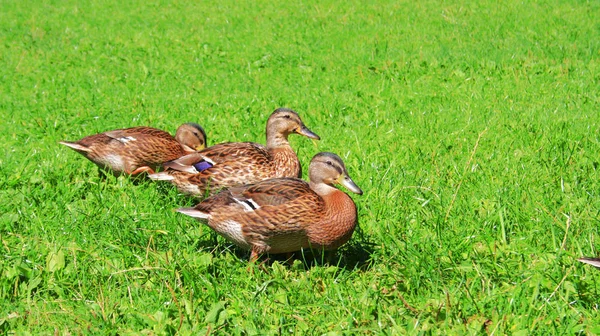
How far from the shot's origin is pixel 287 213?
4.66 m

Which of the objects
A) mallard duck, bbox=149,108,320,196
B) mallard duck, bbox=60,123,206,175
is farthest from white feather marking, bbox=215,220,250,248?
mallard duck, bbox=60,123,206,175

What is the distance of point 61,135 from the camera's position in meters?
8.00

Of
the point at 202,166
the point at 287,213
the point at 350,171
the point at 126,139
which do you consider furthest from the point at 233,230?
the point at 126,139

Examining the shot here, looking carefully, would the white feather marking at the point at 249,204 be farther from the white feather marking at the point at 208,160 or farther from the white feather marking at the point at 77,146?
the white feather marking at the point at 77,146

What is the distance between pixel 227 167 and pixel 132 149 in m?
1.17

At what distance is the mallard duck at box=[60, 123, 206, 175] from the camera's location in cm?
651

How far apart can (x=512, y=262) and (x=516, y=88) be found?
523 cm

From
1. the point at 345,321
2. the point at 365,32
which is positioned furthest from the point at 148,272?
the point at 365,32

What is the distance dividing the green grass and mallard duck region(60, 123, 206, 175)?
8.9 inches

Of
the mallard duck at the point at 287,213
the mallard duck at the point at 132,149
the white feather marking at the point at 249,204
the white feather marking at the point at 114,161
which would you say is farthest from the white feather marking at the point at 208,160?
the white feather marking at the point at 249,204

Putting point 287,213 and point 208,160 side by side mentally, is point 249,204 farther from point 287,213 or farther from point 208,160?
point 208,160

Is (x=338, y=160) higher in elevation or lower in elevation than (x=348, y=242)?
higher

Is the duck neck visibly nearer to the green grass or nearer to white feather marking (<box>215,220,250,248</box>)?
the green grass

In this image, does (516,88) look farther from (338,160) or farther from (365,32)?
(338,160)
